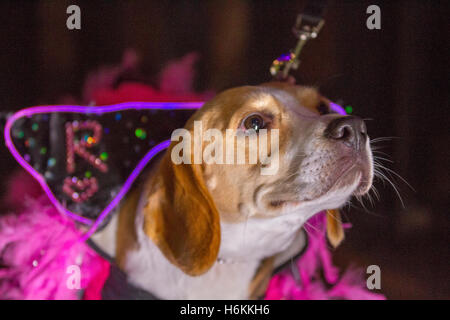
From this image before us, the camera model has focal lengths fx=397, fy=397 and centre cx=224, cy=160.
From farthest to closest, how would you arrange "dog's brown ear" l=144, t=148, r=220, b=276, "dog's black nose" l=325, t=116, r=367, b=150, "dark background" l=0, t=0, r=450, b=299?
1. "dark background" l=0, t=0, r=450, b=299
2. "dog's brown ear" l=144, t=148, r=220, b=276
3. "dog's black nose" l=325, t=116, r=367, b=150

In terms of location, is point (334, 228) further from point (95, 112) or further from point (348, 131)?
point (95, 112)

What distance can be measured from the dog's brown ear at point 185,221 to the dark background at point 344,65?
1.31ft

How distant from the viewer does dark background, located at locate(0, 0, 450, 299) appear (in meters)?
1.34

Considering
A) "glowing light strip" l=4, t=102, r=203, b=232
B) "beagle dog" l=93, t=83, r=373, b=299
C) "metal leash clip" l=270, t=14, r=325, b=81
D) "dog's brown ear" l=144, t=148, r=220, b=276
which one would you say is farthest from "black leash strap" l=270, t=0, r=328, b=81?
"dog's brown ear" l=144, t=148, r=220, b=276

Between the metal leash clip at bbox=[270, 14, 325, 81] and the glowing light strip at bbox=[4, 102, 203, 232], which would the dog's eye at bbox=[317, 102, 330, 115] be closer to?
the metal leash clip at bbox=[270, 14, 325, 81]

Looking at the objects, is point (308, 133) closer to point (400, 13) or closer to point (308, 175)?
point (308, 175)

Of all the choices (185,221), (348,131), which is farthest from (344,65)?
(185,221)

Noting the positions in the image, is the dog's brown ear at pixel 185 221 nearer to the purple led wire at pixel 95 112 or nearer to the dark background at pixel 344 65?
the purple led wire at pixel 95 112

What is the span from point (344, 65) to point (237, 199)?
64cm

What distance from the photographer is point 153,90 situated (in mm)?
1431

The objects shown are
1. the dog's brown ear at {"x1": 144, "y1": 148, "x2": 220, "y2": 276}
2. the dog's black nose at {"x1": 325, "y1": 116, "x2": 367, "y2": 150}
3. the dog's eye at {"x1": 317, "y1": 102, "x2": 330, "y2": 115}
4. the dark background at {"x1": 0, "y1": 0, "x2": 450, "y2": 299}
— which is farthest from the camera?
the dark background at {"x1": 0, "y1": 0, "x2": 450, "y2": 299}

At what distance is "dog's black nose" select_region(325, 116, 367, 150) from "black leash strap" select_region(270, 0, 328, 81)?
37 cm

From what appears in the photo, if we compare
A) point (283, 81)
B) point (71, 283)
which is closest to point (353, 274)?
point (283, 81)
